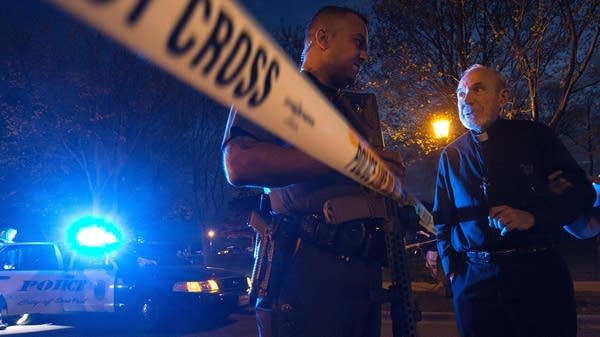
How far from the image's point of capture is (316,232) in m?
1.67

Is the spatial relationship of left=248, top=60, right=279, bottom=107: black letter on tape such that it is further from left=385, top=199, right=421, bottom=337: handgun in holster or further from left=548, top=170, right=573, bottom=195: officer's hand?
left=548, top=170, right=573, bottom=195: officer's hand

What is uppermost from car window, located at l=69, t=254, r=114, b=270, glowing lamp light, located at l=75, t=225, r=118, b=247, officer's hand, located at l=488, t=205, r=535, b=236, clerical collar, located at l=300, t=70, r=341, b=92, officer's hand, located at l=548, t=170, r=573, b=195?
glowing lamp light, located at l=75, t=225, r=118, b=247

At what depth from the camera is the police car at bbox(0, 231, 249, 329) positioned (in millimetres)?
8531

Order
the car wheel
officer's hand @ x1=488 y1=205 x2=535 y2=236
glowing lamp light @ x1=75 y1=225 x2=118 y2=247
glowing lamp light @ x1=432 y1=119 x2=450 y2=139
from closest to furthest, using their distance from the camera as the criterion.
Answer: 1. officer's hand @ x1=488 y1=205 x2=535 y2=236
2. the car wheel
3. glowing lamp light @ x1=75 y1=225 x2=118 y2=247
4. glowing lamp light @ x1=432 y1=119 x2=450 y2=139

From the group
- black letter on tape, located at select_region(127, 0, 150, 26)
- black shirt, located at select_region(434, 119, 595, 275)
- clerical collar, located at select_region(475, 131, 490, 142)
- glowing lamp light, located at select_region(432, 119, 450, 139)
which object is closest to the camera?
black letter on tape, located at select_region(127, 0, 150, 26)

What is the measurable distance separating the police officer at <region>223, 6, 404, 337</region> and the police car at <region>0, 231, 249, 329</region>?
293 inches

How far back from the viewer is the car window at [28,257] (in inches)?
347

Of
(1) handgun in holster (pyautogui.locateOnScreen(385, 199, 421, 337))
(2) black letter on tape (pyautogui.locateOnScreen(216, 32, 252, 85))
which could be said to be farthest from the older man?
(2) black letter on tape (pyautogui.locateOnScreen(216, 32, 252, 85))

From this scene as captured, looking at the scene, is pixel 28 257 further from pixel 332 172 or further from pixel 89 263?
pixel 332 172

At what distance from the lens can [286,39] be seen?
16.7m

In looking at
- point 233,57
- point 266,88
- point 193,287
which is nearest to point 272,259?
point 266,88

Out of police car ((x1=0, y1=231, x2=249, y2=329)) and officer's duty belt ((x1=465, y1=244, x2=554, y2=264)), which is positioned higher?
police car ((x1=0, y1=231, x2=249, y2=329))

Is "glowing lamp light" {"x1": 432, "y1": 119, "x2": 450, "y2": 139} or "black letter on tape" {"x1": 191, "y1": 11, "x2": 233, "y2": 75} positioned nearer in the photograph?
"black letter on tape" {"x1": 191, "y1": 11, "x2": 233, "y2": 75}

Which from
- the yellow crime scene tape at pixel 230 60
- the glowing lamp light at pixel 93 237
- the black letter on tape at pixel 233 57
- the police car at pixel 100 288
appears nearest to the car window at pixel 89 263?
the police car at pixel 100 288
